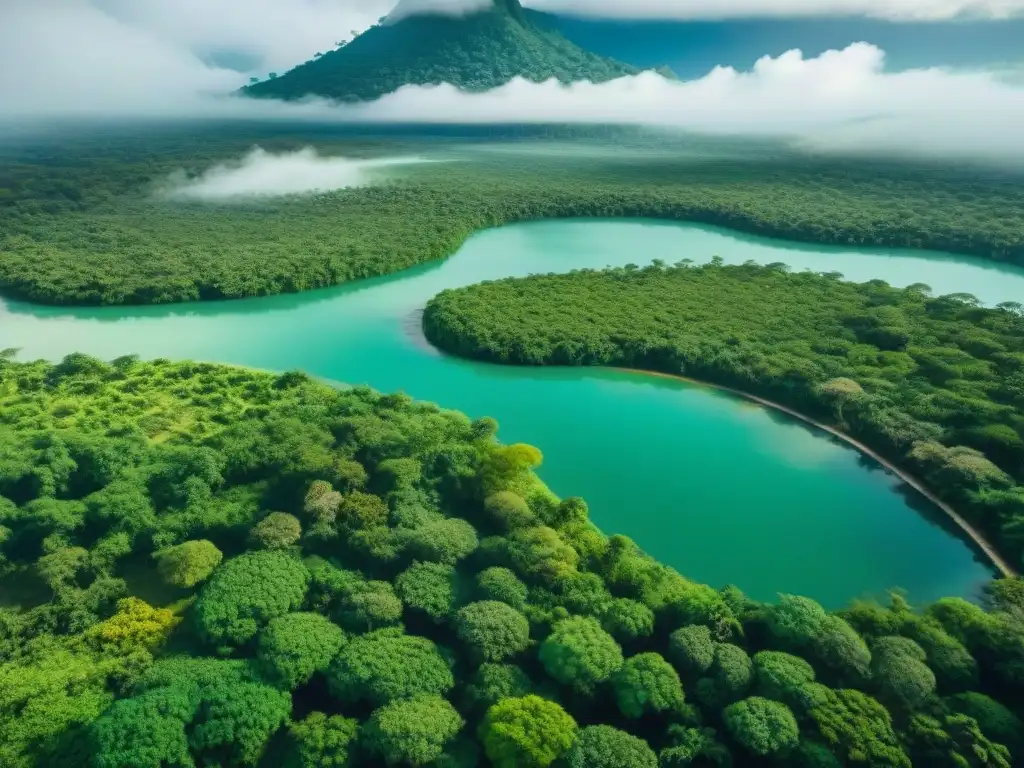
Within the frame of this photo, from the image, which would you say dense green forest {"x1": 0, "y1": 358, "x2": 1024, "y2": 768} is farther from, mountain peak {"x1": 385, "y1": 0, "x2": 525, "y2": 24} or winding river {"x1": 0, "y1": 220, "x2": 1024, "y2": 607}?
mountain peak {"x1": 385, "y1": 0, "x2": 525, "y2": 24}

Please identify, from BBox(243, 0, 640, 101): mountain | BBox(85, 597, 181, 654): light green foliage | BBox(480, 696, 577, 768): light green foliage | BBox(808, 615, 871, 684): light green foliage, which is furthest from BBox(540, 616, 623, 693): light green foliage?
BBox(243, 0, 640, 101): mountain

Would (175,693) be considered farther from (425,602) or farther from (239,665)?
(425,602)

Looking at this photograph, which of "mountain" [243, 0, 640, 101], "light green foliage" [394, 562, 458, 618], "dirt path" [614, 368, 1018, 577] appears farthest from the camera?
"mountain" [243, 0, 640, 101]

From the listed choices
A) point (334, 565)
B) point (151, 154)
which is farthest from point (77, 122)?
point (334, 565)

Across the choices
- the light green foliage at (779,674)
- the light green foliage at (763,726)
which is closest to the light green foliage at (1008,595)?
the light green foliage at (779,674)

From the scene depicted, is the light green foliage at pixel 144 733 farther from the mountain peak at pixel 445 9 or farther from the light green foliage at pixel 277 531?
the mountain peak at pixel 445 9
